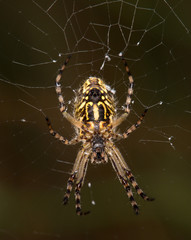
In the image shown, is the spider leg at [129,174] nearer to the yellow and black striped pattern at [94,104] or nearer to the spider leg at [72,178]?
the spider leg at [72,178]

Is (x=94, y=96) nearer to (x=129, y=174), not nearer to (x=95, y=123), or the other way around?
(x=95, y=123)

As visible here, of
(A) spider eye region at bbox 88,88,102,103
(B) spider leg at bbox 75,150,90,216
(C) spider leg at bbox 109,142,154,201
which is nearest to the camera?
(A) spider eye region at bbox 88,88,102,103

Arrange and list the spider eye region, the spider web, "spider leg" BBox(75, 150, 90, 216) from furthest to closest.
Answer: the spider web → "spider leg" BBox(75, 150, 90, 216) → the spider eye region

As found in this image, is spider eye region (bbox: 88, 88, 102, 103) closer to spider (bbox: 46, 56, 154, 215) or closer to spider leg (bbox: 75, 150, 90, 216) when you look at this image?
spider (bbox: 46, 56, 154, 215)

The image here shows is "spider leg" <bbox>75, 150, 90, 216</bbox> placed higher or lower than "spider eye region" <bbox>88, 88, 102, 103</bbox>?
lower

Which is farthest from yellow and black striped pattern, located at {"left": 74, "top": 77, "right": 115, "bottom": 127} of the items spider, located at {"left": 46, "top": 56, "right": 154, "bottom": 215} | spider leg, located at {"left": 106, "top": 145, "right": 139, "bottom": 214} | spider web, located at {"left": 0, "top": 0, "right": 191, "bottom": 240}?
spider leg, located at {"left": 106, "top": 145, "right": 139, "bottom": 214}

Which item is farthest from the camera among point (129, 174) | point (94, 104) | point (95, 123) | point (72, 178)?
point (129, 174)

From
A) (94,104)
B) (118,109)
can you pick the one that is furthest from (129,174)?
(94,104)
